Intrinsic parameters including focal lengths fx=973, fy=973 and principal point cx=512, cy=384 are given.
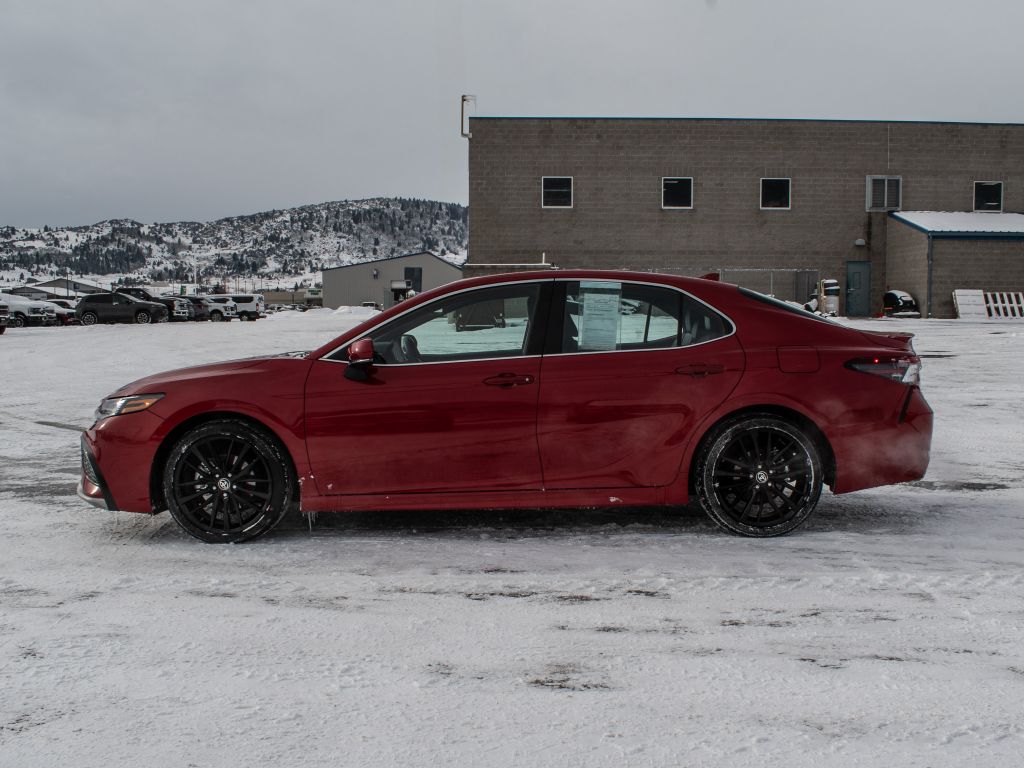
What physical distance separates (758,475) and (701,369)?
677 millimetres

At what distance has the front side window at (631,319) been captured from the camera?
5465mm

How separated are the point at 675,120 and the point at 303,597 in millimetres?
35059

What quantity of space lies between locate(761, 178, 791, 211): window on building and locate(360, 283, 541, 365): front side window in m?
33.9

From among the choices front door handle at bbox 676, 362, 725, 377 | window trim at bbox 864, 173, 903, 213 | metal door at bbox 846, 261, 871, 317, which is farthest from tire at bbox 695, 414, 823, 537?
window trim at bbox 864, 173, 903, 213

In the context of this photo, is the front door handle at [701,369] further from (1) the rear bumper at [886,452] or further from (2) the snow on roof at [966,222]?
(2) the snow on roof at [966,222]

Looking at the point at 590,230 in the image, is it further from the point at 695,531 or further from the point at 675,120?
the point at 695,531

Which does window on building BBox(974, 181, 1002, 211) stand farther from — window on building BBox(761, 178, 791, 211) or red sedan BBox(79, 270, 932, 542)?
red sedan BBox(79, 270, 932, 542)

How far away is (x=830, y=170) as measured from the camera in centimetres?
3759

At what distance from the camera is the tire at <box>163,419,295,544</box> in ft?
17.4

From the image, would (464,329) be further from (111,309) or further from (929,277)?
(111,309)

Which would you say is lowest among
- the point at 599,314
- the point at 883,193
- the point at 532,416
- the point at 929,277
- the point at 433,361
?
the point at 532,416

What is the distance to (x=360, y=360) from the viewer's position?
5254 millimetres

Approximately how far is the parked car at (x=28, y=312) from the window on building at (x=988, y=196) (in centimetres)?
3840

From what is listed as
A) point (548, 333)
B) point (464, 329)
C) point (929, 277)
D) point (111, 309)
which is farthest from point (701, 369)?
point (111, 309)
